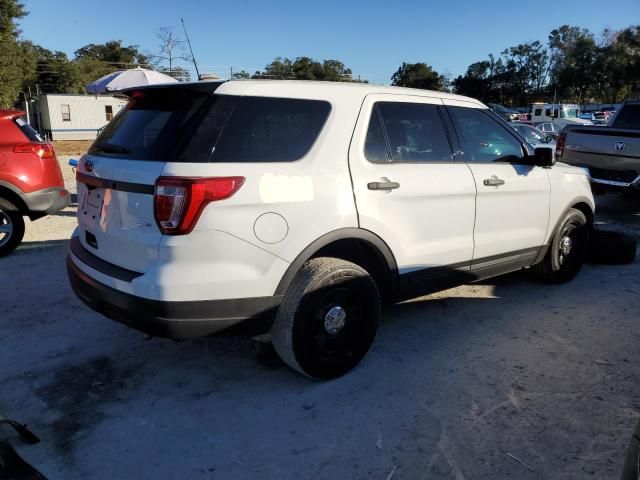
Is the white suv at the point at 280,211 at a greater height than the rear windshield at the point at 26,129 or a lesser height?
lesser

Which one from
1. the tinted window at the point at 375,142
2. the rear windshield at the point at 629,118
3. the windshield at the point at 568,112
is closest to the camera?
the tinted window at the point at 375,142

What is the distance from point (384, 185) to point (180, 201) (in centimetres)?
132

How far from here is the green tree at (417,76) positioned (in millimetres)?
74188

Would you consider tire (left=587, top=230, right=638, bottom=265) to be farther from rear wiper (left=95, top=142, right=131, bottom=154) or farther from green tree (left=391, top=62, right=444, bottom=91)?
green tree (left=391, top=62, right=444, bottom=91)

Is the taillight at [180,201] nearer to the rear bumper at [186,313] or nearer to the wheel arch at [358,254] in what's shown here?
the rear bumper at [186,313]

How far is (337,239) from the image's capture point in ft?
10.1

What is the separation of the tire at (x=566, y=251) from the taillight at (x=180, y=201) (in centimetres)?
355

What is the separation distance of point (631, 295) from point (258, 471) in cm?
409

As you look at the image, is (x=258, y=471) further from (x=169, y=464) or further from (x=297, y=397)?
(x=297, y=397)

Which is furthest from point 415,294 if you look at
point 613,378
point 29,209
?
point 29,209

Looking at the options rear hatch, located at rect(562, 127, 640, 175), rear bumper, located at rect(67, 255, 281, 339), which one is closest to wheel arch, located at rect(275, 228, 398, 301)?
rear bumper, located at rect(67, 255, 281, 339)

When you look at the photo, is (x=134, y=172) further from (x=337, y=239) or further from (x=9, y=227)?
(x=9, y=227)

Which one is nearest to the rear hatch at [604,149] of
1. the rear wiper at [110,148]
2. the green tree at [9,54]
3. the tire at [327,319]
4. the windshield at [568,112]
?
the tire at [327,319]

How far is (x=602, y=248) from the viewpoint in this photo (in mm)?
5809
